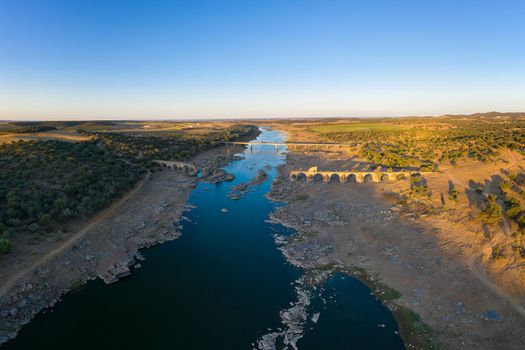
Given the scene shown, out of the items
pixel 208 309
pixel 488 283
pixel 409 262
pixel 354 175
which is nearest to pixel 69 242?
pixel 208 309

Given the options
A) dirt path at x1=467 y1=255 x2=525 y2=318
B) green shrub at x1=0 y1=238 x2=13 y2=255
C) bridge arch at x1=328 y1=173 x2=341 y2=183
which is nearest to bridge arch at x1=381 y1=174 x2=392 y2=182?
bridge arch at x1=328 y1=173 x2=341 y2=183

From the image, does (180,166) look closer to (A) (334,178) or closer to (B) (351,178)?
(A) (334,178)

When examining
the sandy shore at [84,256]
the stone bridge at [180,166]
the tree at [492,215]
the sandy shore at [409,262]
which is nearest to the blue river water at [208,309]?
the sandy shore at [84,256]

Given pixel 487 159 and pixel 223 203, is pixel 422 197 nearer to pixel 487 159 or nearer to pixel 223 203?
pixel 487 159

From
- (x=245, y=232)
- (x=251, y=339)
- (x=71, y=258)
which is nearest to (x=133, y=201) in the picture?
(x=71, y=258)

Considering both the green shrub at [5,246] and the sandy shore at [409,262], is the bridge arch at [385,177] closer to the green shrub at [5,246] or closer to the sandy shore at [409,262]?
the sandy shore at [409,262]

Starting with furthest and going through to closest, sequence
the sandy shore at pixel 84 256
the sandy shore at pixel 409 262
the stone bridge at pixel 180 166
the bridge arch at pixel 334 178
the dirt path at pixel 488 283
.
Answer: the stone bridge at pixel 180 166 → the bridge arch at pixel 334 178 → the sandy shore at pixel 84 256 → the dirt path at pixel 488 283 → the sandy shore at pixel 409 262
